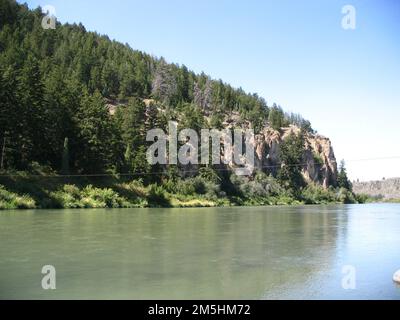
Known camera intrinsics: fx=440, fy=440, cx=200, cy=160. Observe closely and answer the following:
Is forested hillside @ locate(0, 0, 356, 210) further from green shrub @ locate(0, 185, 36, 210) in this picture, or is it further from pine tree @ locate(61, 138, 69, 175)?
green shrub @ locate(0, 185, 36, 210)

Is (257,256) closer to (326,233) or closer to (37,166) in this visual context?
(326,233)

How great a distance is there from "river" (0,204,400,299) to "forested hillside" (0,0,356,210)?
30.2 m

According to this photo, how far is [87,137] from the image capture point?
5750cm

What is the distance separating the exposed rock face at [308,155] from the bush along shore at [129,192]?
18.7 m

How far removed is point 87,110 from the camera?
60125 mm

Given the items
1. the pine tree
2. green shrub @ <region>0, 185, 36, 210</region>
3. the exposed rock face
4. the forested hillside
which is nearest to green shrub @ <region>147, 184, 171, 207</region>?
the forested hillside

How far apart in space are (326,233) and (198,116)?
61.9 metres

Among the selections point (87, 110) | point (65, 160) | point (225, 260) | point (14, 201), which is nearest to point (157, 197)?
point (65, 160)

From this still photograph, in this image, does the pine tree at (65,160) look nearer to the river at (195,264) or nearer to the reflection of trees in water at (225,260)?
the river at (195,264)

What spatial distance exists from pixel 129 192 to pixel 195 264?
144 feet

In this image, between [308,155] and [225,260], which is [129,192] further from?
[308,155]

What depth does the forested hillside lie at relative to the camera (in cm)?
5222

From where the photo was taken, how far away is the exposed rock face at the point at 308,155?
376ft

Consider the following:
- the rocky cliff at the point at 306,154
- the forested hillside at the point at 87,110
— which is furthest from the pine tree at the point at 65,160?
the rocky cliff at the point at 306,154
